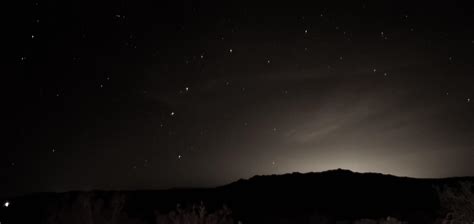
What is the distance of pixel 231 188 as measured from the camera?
63.7m

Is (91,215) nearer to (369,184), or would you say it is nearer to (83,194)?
(83,194)

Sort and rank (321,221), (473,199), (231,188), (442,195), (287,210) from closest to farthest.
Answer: (473,199), (442,195), (321,221), (287,210), (231,188)

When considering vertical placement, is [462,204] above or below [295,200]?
below

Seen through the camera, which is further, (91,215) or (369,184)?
(369,184)

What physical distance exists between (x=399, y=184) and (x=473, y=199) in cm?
4590

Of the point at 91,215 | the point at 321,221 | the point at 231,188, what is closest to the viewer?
the point at 91,215

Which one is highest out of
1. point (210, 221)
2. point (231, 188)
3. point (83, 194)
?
point (231, 188)

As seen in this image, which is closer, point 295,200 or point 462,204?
point 462,204

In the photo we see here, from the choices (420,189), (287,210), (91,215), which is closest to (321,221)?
(287,210)

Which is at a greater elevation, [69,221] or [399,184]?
[399,184]

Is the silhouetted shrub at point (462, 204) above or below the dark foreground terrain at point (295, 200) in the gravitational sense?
below

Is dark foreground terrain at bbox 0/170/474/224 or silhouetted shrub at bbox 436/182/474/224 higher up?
dark foreground terrain at bbox 0/170/474/224

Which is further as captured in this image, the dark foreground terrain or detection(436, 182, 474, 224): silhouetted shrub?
the dark foreground terrain

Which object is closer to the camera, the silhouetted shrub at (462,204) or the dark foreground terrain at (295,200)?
the silhouetted shrub at (462,204)
